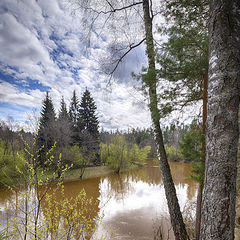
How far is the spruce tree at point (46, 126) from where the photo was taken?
1422 cm

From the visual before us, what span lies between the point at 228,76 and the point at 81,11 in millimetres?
3115

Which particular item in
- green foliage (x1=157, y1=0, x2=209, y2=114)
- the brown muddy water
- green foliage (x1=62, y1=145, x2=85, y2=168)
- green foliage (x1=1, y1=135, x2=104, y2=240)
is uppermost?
green foliage (x1=157, y1=0, x2=209, y2=114)

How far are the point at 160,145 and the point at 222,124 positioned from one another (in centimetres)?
176

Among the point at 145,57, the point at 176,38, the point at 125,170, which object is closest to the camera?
the point at 176,38

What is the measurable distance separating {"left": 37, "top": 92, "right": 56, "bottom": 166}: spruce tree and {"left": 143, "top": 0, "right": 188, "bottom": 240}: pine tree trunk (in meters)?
13.7

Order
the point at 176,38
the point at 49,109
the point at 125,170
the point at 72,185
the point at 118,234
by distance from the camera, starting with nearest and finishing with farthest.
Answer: the point at 176,38 < the point at 118,234 < the point at 72,185 < the point at 49,109 < the point at 125,170

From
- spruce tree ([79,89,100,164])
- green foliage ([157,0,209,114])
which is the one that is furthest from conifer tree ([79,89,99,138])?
green foliage ([157,0,209,114])

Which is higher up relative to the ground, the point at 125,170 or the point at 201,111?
the point at 201,111

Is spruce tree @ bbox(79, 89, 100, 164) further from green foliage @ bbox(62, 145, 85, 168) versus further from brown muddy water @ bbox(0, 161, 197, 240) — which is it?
brown muddy water @ bbox(0, 161, 197, 240)

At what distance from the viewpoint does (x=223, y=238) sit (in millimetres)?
1185

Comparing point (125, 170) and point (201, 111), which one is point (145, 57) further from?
point (125, 170)

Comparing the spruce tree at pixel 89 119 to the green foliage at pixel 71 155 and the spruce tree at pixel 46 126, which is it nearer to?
the green foliage at pixel 71 155

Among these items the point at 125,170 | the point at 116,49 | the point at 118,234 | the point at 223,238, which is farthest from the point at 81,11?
the point at 125,170

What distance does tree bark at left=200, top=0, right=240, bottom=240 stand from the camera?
4.01 ft
